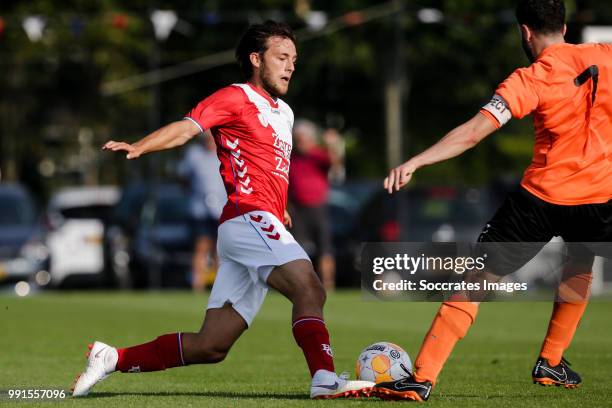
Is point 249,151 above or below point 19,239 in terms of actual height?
above

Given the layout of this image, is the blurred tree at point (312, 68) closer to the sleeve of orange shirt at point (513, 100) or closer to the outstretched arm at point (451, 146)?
the sleeve of orange shirt at point (513, 100)

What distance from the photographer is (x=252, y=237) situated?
7.36 meters

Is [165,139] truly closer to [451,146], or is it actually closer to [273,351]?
[451,146]

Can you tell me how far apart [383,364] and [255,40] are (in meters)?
1.89

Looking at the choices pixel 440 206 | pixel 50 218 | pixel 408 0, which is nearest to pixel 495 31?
pixel 408 0

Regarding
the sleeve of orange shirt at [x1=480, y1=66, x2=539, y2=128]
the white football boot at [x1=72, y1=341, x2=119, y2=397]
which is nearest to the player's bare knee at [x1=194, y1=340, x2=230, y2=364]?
the white football boot at [x1=72, y1=341, x2=119, y2=397]

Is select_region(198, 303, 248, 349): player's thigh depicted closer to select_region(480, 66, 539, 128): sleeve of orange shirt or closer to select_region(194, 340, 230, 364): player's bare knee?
select_region(194, 340, 230, 364): player's bare knee

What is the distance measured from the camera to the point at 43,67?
1494 inches

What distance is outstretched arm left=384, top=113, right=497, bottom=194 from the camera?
6652mm

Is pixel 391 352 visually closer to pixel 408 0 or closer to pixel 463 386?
pixel 463 386

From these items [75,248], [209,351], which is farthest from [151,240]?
[209,351]

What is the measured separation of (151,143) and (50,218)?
19863 mm

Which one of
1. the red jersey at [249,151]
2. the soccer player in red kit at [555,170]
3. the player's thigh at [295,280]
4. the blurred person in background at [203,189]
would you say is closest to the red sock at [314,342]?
the player's thigh at [295,280]

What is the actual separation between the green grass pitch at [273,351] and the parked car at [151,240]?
4.51 meters
